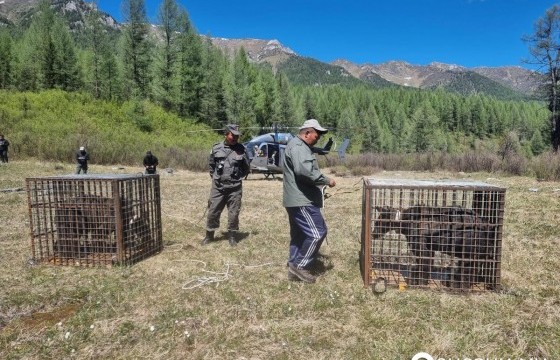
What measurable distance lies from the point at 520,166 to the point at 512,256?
14.3 metres

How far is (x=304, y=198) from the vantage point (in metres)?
4.54

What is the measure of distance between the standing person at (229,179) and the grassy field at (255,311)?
1.72 feet

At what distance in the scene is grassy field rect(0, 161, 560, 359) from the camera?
125 inches

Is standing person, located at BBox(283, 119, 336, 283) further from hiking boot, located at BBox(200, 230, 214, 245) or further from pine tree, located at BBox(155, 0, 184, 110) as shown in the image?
pine tree, located at BBox(155, 0, 184, 110)

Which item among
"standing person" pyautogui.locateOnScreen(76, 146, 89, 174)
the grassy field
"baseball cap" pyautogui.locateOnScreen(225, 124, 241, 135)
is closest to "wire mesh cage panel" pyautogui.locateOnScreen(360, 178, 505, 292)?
the grassy field

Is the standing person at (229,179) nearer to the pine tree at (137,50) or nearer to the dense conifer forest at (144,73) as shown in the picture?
the dense conifer forest at (144,73)

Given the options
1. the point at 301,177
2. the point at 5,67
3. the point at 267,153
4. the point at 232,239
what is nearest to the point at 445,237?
the point at 301,177

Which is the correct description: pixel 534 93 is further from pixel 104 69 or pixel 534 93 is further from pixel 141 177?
pixel 104 69

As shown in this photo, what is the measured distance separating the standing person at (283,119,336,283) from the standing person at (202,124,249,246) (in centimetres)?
184

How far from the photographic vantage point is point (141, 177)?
5.43m

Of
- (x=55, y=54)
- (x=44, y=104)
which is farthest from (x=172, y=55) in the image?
(x=44, y=104)

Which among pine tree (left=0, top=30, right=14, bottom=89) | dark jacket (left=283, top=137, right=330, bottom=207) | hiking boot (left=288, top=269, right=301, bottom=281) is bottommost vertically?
hiking boot (left=288, top=269, right=301, bottom=281)

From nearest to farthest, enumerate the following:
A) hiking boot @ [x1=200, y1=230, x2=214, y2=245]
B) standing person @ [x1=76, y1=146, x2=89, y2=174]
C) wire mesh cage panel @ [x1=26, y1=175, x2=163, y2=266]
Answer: wire mesh cage panel @ [x1=26, y1=175, x2=163, y2=266] < hiking boot @ [x1=200, y1=230, x2=214, y2=245] < standing person @ [x1=76, y1=146, x2=89, y2=174]

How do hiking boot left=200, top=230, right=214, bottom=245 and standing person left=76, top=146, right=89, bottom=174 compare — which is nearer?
hiking boot left=200, top=230, right=214, bottom=245
